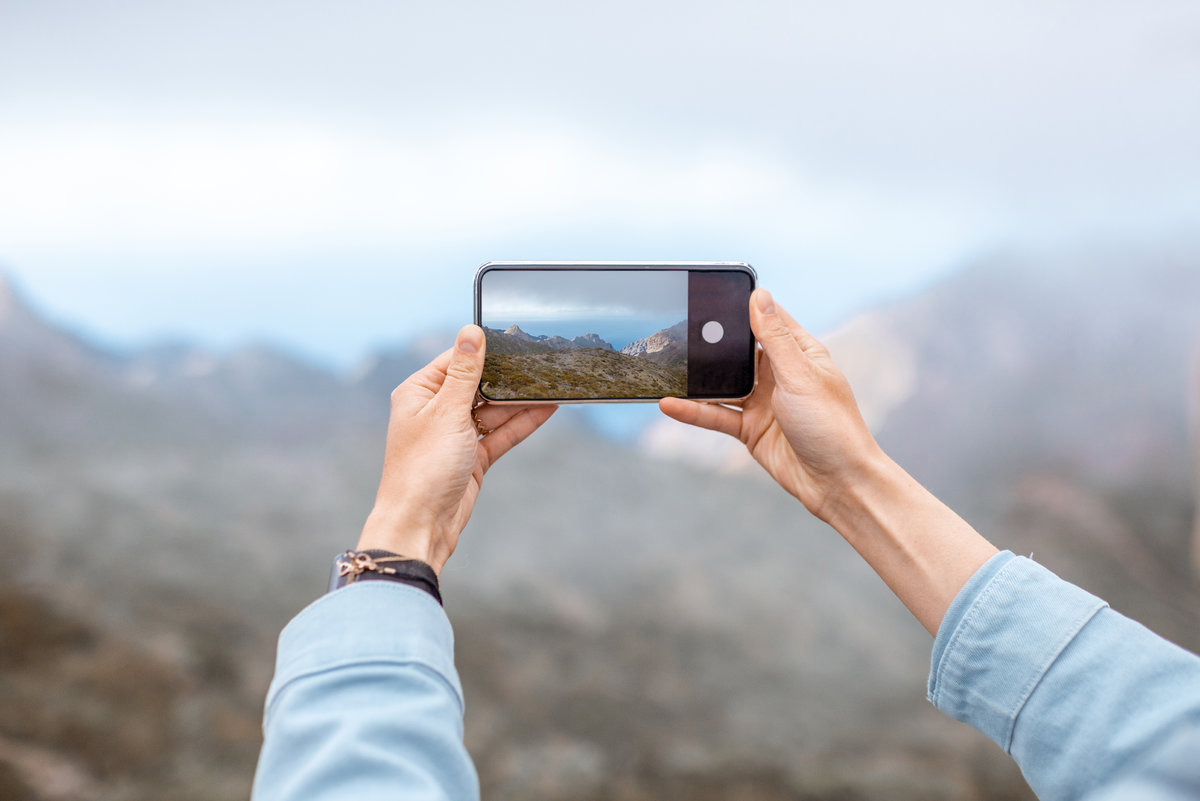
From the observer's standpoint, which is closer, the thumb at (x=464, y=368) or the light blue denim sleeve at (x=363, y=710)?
the light blue denim sleeve at (x=363, y=710)

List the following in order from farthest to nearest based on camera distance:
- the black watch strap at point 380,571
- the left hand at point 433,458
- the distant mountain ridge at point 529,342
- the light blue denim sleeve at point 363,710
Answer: the distant mountain ridge at point 529,342
the left hand at point 433,458
the black watch strap at point 380,571
the light blue denim sleeve at point 363,710

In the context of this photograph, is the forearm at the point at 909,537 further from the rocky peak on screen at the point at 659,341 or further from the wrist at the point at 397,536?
the wrist at the point at 397,536

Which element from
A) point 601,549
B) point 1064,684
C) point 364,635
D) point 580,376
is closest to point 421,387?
point 580,376

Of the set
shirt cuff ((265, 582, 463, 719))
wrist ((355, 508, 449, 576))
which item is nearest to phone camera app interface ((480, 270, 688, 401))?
wrist ((355, 508, 449, 576))

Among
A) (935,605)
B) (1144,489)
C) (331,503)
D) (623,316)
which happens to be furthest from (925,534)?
(1144,489)

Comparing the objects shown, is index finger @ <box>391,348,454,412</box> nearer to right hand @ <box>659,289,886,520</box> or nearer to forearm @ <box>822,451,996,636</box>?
right hand @ <box>659,289,886,520</box>

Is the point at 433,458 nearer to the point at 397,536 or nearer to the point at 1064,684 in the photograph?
the point at 397,536

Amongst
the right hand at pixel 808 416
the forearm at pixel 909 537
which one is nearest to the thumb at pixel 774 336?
the right hand at pixel 808 416
